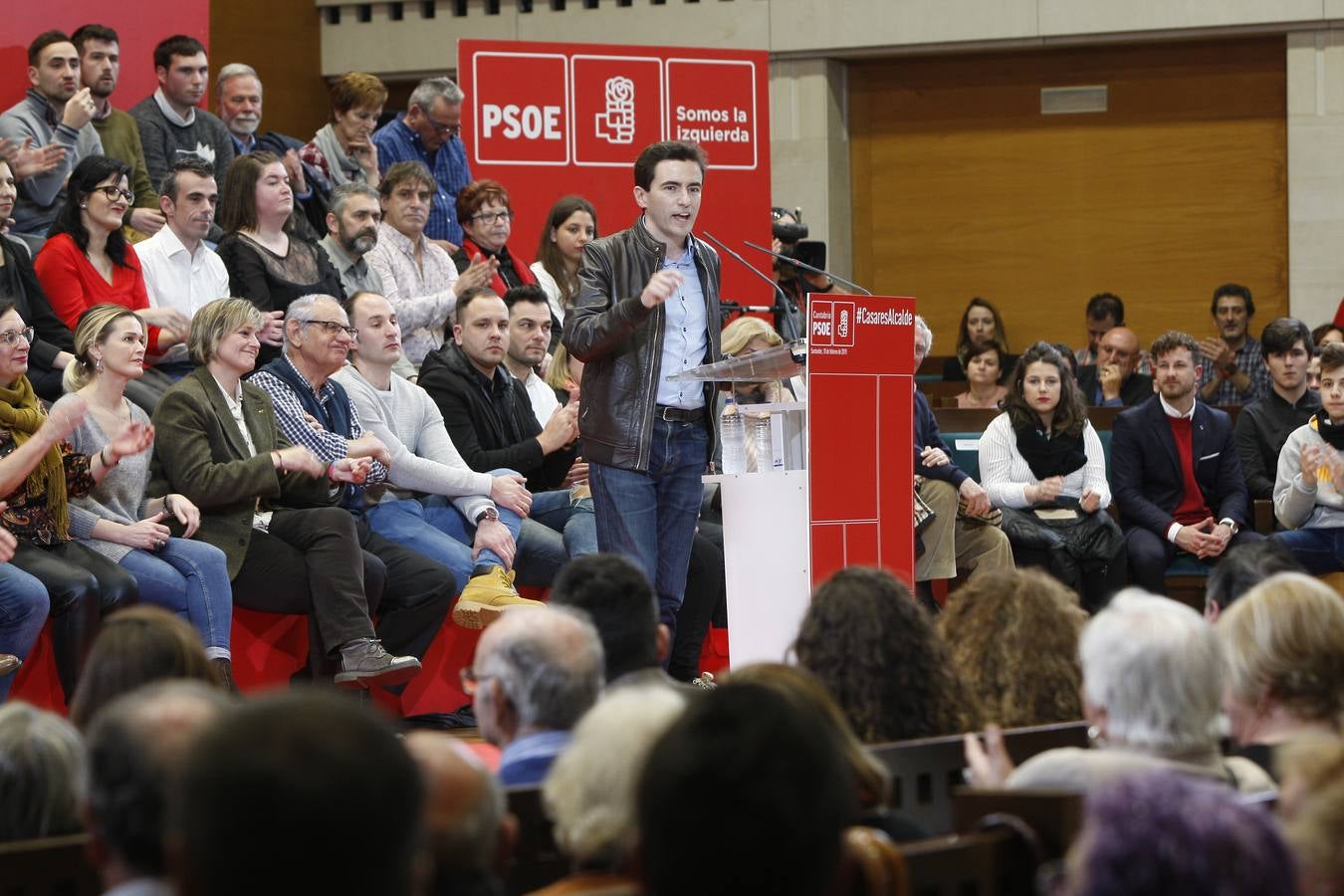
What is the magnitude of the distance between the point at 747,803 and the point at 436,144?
20.9ft

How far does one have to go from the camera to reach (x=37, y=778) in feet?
6.22

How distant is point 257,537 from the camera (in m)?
4.61

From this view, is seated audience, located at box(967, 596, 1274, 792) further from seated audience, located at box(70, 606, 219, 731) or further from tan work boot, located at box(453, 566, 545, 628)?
tan work boot, located at box(453, 566, 545, 628)

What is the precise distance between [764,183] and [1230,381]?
244 centimetres

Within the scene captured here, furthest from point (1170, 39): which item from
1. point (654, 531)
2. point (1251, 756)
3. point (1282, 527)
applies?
point (1251, 756)

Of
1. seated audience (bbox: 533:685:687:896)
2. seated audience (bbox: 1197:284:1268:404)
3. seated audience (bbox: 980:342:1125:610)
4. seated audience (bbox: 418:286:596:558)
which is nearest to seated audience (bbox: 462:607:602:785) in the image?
seated audience (bbox: 533:685:687:896)

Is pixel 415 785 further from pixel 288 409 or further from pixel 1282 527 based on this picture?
pixel 1282 527

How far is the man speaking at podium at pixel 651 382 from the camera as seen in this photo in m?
4.29

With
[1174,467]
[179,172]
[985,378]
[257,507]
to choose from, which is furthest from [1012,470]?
[179,172]

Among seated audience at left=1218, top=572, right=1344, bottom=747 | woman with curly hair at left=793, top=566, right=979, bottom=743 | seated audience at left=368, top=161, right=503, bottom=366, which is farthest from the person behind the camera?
seated audience at left=368, top=161, right=503, bottom=366

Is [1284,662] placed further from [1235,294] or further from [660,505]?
[1235,294]

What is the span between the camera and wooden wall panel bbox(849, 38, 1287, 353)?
983cm

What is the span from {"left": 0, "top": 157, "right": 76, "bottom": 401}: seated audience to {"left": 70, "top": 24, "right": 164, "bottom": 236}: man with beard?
132cm

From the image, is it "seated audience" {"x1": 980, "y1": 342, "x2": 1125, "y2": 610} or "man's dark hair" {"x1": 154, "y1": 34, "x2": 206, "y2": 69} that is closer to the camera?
"seated audience" {"x1": 980, "y1": 342, "x2": 1125, "y2": 610}
